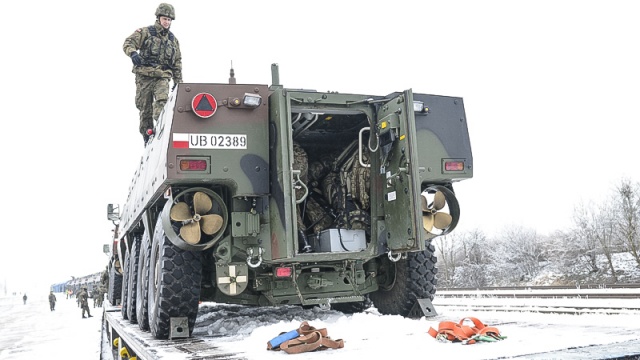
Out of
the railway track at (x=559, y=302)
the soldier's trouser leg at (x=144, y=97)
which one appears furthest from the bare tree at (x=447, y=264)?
the soldier's trouser leg at (x=144, y=97)

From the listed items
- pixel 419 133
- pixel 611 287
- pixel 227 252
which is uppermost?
pixel 419 133

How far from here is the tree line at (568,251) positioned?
35938 millimetres

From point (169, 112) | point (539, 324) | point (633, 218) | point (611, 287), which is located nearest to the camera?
point (539, 324)

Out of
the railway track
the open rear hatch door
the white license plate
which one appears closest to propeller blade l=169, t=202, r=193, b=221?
the white license plate

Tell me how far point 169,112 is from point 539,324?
343 cm

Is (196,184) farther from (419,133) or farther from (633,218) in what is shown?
(633,218)

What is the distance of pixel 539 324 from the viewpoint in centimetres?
467

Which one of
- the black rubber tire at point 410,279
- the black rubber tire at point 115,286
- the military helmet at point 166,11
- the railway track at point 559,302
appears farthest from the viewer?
the black rubber tire at point 115,286

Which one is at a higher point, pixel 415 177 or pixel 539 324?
pixel 415 177

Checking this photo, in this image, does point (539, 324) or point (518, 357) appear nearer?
point (518, 357)

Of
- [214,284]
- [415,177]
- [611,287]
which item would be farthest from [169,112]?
[611,287]

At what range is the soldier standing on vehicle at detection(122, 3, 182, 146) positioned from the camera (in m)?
7.38

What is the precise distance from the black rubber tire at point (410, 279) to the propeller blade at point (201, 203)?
1.95m

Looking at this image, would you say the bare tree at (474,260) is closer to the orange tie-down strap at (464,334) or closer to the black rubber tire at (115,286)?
the black rubber tire at (115,286)
